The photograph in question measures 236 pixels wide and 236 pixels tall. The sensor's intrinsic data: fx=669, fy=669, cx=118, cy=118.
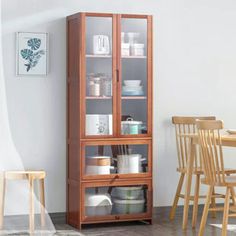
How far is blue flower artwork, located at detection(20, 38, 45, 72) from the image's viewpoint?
5.48 metres

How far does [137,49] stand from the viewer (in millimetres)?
5539

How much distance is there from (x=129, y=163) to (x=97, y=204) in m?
0.43

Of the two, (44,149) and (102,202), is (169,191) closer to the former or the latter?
(102,202)

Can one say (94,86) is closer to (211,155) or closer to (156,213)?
(211,155)

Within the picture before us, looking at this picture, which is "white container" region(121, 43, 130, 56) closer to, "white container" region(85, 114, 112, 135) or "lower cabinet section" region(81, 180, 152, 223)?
"white container" region(85, 114, 112, 135)

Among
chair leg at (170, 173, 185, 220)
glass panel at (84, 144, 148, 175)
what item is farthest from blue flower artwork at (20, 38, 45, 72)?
chair leg at (170, 173, 185, 220)

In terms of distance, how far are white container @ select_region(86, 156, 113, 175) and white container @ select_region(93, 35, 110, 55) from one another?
0.85 m

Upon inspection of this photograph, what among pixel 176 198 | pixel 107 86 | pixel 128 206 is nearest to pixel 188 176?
pixel 176 198

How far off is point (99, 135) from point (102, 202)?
548mm

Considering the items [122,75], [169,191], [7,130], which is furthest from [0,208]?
[169,191]

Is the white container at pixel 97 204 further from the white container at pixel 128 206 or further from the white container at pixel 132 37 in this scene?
the white container at pixel 132 37

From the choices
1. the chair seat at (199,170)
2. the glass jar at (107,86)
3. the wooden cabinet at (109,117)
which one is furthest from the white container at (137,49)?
the chair seat at (199,170)

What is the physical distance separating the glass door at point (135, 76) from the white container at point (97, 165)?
27 centimetres

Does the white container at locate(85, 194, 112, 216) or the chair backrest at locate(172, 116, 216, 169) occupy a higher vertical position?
the chair backrest at locate(172, 116, 216, 169)
